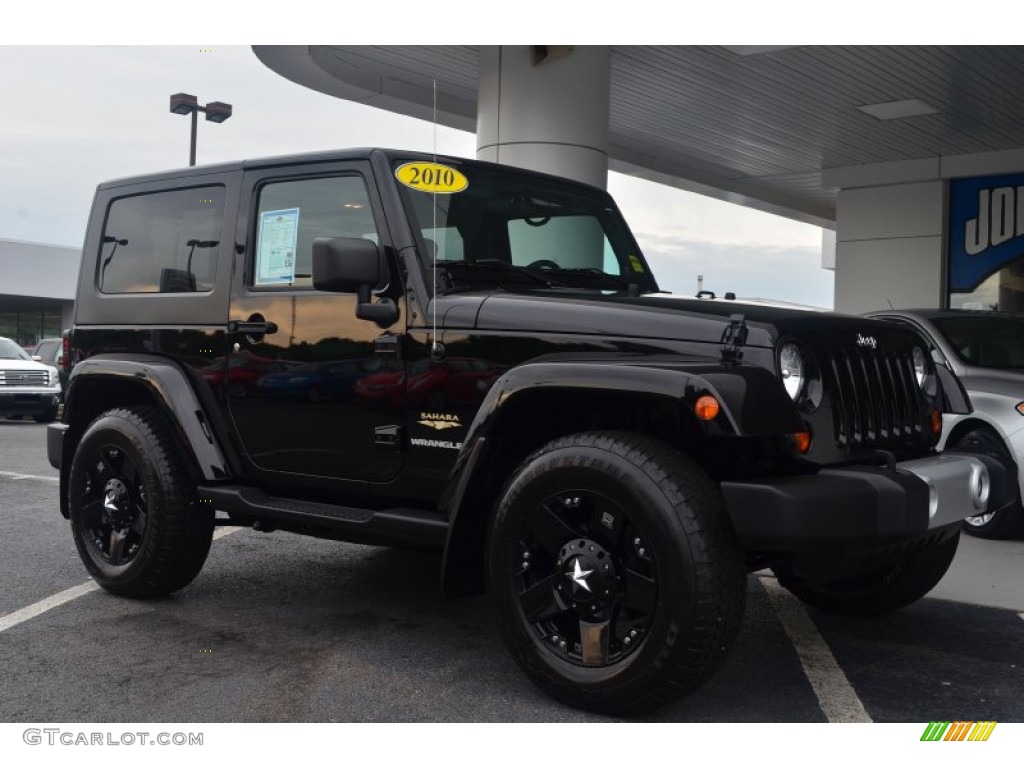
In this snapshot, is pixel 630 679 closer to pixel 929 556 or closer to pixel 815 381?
pixel 815 381

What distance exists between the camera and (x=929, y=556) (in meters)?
4.49

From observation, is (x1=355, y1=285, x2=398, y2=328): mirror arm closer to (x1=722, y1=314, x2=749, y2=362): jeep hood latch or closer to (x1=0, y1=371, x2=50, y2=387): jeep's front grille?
(x1=722, y1=314, x2=749, y2=362): jeep hood latch

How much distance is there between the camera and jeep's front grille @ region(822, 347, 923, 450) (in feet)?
11.7

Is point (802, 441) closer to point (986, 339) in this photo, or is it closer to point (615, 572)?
point (615, 572)

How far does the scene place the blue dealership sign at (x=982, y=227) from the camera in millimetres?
17047

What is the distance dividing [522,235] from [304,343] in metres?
1.04

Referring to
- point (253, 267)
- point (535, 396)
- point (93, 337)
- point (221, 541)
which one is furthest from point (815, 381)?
point (221, 541)

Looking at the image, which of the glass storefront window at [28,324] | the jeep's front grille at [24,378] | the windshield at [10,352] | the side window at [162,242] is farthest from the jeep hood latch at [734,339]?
the glass storefront window at [28,324]

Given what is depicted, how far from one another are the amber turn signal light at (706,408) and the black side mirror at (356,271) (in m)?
1.38

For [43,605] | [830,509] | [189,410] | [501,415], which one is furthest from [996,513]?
[43,605]

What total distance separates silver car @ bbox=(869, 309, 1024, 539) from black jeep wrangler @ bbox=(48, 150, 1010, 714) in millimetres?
2576

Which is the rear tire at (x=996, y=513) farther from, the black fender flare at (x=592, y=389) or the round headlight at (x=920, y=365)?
the black fender flare at (x=592, y=389)

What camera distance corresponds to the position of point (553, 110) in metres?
10.7

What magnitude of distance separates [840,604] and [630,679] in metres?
1.82
